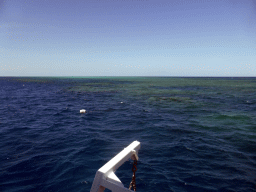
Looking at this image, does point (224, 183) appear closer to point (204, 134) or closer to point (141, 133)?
point (204, 134)

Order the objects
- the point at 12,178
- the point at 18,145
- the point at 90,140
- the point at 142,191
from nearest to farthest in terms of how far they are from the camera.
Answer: the point at 142,191, the point at 12,178, the point at 18,145, the point at 90,140

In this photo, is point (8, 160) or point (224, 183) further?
point (8, 160)

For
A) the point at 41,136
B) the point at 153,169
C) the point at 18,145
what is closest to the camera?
the point at 153,169

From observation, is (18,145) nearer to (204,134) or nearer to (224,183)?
(224,183)

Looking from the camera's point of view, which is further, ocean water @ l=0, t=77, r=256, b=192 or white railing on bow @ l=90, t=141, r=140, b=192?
ocean water @ l=0, t=77, r=256, b=192

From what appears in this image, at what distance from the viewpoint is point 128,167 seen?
8680 millimetres

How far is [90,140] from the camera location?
12430mm

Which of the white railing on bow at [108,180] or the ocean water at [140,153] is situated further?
the ocean water at [140,153]

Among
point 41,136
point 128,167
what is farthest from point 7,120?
point 128,167

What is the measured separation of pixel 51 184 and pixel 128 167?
3.84 meters

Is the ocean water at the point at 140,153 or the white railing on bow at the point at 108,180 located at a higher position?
the white railing on bow at the point at 108,180

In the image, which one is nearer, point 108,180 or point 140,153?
point 108,180

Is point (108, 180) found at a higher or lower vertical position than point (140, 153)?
higher

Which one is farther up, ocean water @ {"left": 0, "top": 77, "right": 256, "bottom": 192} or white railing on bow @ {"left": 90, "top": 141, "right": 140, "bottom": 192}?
white railing on bow @ {"left": 90, "top": 141, "right": 140, "bottom": 192}
